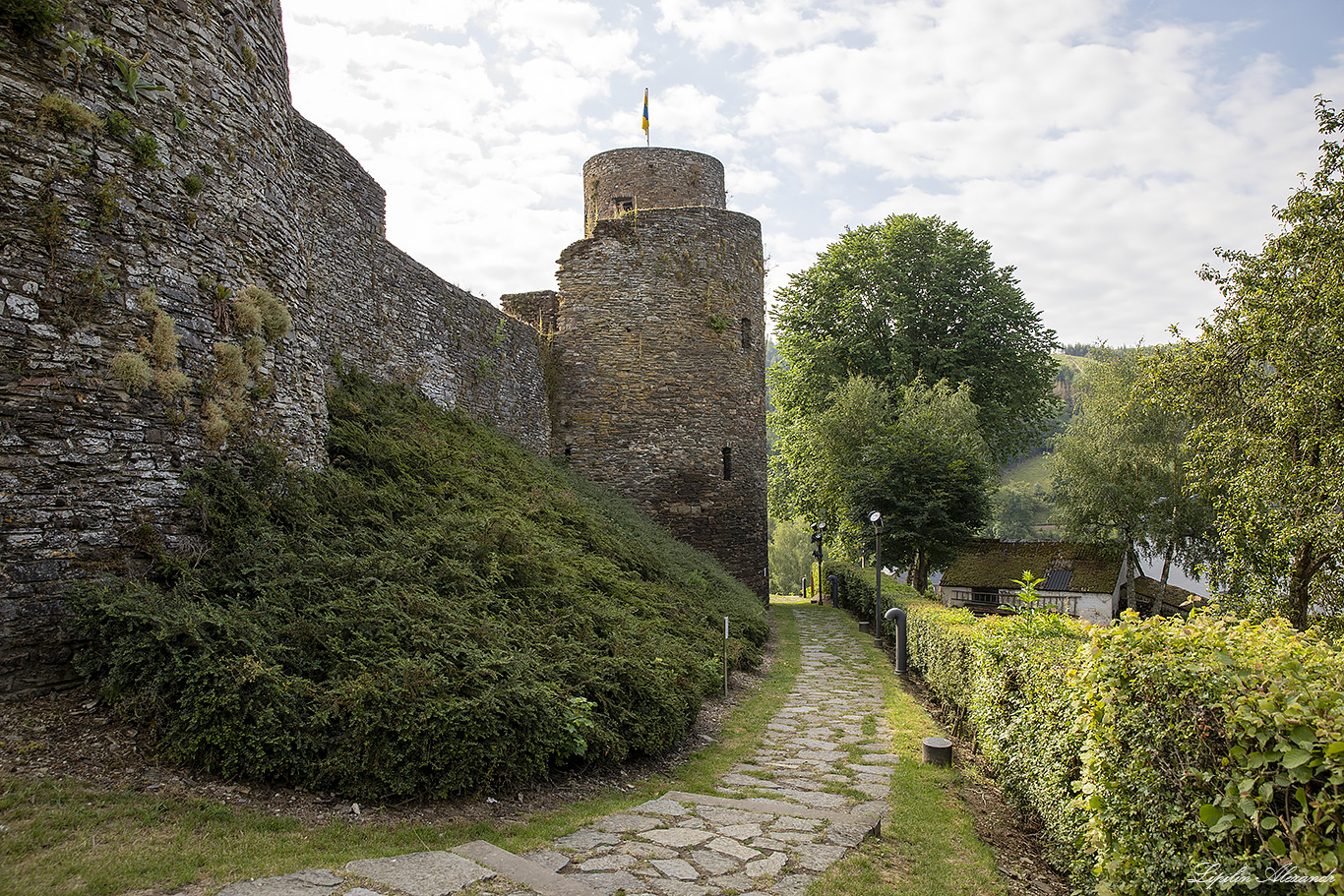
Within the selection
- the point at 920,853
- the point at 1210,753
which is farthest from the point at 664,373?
the point at 1210,753

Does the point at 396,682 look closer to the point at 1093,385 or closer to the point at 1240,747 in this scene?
the point at 1240,747

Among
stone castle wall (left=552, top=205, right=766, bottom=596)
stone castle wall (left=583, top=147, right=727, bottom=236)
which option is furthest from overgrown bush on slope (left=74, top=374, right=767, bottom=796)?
stone castle wall (left=583, top=147, right=727, bottom=236)

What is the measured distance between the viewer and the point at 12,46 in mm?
4496

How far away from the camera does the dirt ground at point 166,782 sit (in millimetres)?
3869

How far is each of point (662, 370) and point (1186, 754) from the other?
45.0 feet

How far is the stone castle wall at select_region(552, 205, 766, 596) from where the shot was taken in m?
16.2

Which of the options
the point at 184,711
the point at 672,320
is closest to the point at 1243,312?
the point at 672,320

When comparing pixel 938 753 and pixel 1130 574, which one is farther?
pixel 1130 574

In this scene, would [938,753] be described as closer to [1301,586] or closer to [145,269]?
[145,269]

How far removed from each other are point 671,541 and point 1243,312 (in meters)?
10.3

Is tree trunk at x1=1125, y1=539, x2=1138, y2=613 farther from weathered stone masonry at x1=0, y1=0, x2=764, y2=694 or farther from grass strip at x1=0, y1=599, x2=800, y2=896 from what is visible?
grass strip at x1=0, y1=599, x2=800, y2=896

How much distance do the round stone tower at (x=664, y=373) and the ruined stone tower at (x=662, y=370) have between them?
0.8 inches

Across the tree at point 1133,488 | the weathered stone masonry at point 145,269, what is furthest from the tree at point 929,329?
the weathered stone masonry at point 145,269

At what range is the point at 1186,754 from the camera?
3197 mm
